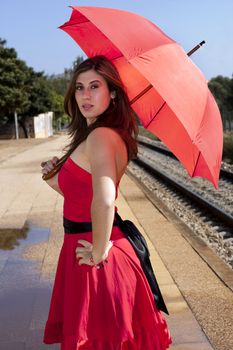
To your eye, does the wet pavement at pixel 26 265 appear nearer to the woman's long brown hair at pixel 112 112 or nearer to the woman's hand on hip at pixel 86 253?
the woman's hand on hip at pixel 86 253

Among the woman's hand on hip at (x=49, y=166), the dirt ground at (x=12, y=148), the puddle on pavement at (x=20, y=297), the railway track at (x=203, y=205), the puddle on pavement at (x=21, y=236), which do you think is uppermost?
the woman's hand on hip at (x=49, y=166)

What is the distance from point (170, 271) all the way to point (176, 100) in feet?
10.9

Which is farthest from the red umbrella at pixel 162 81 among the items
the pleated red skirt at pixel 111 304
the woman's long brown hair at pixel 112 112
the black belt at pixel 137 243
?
the pleated red skirt at pixel 111 304

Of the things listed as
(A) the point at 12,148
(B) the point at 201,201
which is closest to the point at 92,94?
(B) the point at 201,201

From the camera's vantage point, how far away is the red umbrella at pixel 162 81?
2.22 m

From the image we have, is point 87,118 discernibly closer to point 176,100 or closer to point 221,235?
point 176,100

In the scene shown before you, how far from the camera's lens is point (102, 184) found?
6.67 feet

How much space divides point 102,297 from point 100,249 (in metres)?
0.27

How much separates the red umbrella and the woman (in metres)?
0.16

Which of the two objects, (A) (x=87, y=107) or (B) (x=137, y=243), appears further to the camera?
(B) (x=137, y=243)

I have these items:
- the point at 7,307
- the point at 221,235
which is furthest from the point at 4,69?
the point at 7,307

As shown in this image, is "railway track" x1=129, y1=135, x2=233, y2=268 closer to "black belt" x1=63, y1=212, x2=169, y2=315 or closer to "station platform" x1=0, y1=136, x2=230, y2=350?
"station platform" x1=0, y1=136, x2=230, y2=350

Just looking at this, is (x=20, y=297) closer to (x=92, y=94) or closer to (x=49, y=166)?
(x=49, y=166)

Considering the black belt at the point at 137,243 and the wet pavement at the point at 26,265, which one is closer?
the black belt at the point at 137,243
